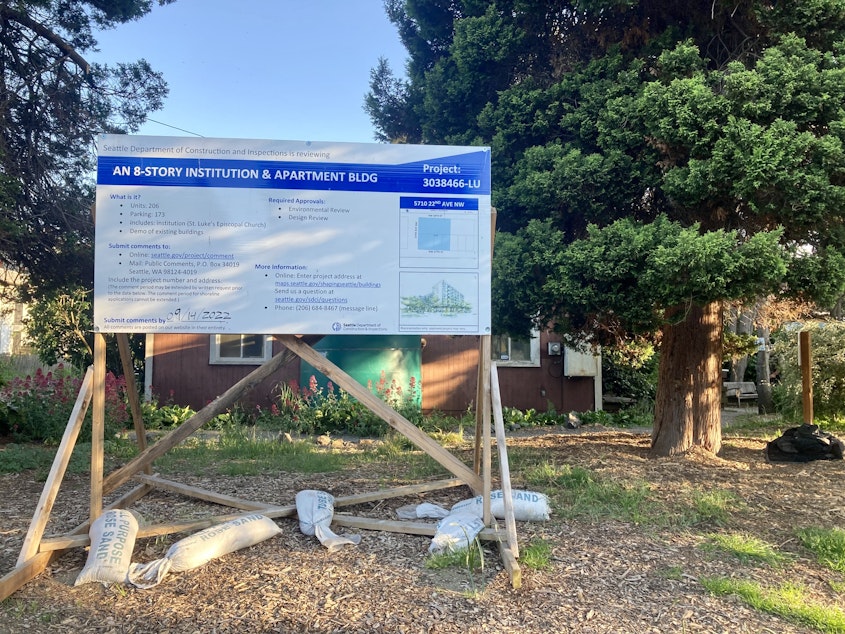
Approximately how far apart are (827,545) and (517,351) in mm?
8612

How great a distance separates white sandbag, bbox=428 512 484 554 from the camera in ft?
13.4

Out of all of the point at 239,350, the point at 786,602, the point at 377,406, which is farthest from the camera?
the point at 239,350

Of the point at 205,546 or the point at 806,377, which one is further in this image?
the point at 806,377

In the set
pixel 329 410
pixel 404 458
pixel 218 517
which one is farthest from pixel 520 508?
pixel 329 410

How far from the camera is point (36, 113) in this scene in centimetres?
785

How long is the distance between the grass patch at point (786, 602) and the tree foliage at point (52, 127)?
747cm

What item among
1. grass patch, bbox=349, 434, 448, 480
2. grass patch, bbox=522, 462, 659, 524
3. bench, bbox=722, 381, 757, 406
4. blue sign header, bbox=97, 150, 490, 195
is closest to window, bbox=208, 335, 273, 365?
grass patch, bbox=349, 434, 448, 480

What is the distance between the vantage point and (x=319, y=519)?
14.8 feet

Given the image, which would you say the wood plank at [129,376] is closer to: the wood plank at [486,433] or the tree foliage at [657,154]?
the wood plank at [486,433]

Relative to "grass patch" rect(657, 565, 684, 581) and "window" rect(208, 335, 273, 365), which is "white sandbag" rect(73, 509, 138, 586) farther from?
"window" rect(208, 335, 273, 365)

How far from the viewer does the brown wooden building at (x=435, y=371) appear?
1217 centimetres

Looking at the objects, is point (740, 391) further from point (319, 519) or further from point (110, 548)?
point (110, 548)

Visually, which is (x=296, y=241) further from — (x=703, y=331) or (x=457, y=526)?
(x=703, y=331)

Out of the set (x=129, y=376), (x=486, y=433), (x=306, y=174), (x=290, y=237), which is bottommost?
(x=486, y=433)
